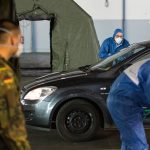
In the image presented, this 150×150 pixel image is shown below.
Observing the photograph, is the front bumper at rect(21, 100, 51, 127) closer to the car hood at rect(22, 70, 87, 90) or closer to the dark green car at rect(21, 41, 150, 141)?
the dark green car at rect(21, 41, 150, 141)

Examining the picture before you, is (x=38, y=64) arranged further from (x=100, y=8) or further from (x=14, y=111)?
(x=14, y=111)

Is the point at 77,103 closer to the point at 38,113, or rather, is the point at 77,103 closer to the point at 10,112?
the point at 38,113

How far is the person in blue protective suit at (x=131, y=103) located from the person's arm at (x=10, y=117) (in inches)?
66.0

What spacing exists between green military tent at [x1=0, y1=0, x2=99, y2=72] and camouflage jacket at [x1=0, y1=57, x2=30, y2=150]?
1106 cm

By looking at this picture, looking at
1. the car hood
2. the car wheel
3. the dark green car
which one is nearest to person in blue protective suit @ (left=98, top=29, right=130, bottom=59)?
the car hood

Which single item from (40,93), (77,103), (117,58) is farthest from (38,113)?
(117,58)

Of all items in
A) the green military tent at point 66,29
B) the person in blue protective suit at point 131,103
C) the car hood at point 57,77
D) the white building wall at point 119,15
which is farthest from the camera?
the white building wall at point 119,15

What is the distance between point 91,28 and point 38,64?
20.7 feet

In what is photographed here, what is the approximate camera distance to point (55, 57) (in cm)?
1588

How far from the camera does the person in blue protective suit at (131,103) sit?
4.98 metres

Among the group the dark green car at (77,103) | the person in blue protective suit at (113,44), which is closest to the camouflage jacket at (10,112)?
the dark green car at (77,103)

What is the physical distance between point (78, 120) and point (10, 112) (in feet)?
16.2

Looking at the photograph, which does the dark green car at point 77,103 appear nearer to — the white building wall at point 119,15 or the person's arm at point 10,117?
the person's arm at point 10,117

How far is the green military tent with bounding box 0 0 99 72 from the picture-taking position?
1469 cm
